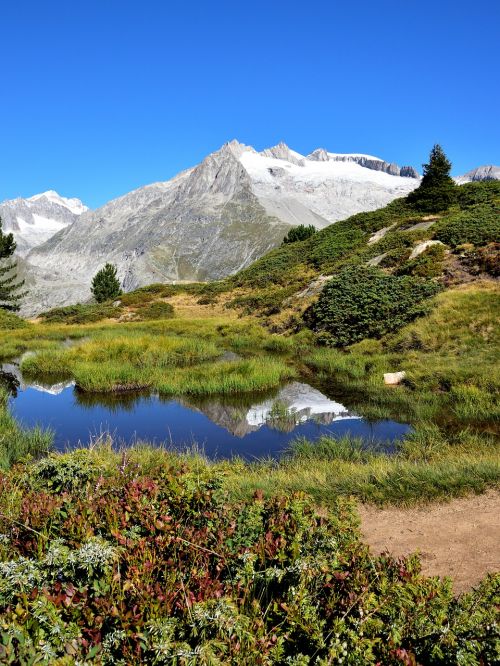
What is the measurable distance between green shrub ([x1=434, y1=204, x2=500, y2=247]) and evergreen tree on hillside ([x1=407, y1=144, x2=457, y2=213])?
425 inches

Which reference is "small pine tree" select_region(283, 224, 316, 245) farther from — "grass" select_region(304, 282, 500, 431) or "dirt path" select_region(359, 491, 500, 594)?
"dirt path" select_region(359, 491, 500, 594)

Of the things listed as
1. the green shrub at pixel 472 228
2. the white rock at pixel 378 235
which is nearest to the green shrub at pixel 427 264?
the green shrub at pixel 472 228

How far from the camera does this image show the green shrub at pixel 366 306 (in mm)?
27548

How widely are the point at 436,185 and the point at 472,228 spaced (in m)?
19.2

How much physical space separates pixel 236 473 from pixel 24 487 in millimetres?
4719

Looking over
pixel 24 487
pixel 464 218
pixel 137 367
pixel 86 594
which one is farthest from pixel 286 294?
pixel 86 594

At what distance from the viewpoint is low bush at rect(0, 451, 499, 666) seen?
12.1 feet

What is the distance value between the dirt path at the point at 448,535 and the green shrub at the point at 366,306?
18743 mm

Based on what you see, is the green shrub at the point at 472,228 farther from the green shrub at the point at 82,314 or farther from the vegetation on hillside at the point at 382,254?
the green shrub at the point at 82,314

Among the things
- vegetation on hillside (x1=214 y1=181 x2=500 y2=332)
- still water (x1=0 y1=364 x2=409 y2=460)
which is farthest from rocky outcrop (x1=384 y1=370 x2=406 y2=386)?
vegetation on hillside (x1=214 y1=181 x2=500 y2=332)

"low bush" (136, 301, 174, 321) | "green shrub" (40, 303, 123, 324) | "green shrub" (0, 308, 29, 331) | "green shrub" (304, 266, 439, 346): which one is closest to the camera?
"green shrub" (304, 266, 439, 346)

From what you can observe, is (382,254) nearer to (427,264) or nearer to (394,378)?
(427,264)

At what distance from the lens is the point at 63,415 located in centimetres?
1744

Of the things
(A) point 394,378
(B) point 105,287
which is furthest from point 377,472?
(B) point 105,287
